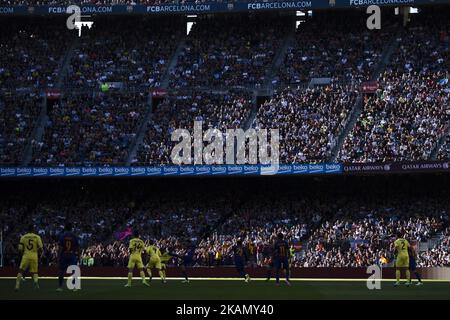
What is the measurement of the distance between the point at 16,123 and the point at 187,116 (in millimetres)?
11599

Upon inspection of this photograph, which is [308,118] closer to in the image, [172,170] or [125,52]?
[172,170]

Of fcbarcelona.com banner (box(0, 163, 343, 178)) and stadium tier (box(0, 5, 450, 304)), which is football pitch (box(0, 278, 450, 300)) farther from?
fcbarcelona.com banner (box(0, 163, 343, 178))

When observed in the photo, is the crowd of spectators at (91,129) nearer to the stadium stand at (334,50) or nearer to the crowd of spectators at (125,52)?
the crowd of spectators at (125,52)

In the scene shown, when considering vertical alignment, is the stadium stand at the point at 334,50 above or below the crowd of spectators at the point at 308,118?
above

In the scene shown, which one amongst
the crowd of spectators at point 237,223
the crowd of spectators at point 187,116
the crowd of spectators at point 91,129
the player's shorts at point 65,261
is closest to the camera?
the player's shorts at point 65,261

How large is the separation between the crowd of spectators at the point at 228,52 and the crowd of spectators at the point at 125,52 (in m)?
1.48

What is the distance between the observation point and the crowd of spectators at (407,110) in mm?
55906

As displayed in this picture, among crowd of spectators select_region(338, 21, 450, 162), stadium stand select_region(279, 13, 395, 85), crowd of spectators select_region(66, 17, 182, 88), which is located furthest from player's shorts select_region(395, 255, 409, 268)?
crowd of spectators select_region(66, 17, 182, 88)

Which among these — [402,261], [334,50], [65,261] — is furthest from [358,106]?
[65,261]

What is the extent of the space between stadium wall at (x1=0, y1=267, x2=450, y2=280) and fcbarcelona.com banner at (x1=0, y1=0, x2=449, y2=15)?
20.9 m

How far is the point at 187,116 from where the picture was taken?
6184 centimetres

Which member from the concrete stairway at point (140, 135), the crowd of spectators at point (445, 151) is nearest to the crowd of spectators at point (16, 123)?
the concrete stairway at point (140, 135)

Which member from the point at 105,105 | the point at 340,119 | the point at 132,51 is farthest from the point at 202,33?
the point at 340,119
